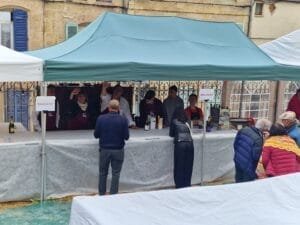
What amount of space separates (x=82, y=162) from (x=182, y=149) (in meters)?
1.64

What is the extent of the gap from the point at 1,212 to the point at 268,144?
3.91 m

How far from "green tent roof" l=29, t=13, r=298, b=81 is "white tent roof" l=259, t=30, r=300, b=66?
125 centimetres

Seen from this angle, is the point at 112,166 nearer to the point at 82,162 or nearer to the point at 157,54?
the point at 82,162

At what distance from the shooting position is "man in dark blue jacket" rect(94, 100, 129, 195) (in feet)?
22.2

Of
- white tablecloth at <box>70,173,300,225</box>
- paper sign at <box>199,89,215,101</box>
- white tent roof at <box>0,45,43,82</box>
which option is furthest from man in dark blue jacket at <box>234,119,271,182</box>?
white tent roof at <box>0,45,43,82</box>

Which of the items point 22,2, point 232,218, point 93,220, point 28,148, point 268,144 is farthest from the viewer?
point 22,2

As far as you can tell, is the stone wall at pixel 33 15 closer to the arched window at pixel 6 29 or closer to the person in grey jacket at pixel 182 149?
the arched window at pixel 6 29

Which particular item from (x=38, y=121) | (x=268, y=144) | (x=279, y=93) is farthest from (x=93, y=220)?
(x=279, y=93)

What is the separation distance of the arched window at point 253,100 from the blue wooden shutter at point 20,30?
731cm

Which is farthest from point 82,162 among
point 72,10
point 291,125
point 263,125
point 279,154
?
point 72,10

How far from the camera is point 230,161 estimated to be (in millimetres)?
8625

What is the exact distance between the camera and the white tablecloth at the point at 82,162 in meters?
7.00

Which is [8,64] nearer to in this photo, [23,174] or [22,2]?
[23,174]

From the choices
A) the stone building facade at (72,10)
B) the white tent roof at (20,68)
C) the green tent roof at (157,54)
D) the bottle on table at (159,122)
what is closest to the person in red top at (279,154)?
the green tent roof at (157,54)
